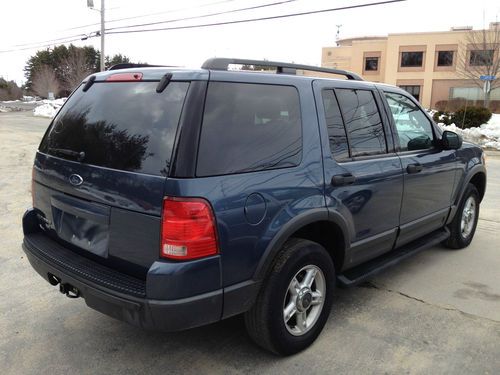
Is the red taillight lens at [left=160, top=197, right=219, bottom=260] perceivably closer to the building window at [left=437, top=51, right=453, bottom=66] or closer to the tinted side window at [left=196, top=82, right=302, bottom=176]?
the tinted side window at [left=196, top=82, right=302, bottom=176]

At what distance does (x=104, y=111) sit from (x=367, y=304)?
8.41ft

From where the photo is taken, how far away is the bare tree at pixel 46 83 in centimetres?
5906

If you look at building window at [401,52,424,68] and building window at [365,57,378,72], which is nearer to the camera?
building window at [401,52,424,68]

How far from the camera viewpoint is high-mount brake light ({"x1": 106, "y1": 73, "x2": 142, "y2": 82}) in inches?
111

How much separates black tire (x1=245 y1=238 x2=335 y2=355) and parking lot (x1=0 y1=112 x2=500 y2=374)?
0.43 feet

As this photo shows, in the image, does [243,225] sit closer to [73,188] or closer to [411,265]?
[73,188]

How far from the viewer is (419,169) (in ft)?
13.2

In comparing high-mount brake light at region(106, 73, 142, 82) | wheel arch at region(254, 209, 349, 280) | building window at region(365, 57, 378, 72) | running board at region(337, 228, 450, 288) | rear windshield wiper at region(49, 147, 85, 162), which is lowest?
running board at region(337, 228, 450, 288)

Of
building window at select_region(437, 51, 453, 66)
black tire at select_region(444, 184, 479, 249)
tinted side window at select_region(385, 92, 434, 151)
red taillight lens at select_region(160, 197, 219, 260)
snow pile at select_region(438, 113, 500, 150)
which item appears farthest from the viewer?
building window at select_region(437, 51, 453, 66)

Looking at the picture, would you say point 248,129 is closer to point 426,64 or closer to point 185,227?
point 185,227

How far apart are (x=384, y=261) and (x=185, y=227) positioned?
6.93ft

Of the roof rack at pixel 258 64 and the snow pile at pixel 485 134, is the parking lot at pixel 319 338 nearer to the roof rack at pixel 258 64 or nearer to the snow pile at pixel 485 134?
the roof rack at pixel 258 64

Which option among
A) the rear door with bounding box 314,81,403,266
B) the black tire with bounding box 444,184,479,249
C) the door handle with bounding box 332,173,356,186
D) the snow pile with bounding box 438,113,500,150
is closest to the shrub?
the snow pile with bounding box 438,113,500,150

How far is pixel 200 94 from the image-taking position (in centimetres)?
253
